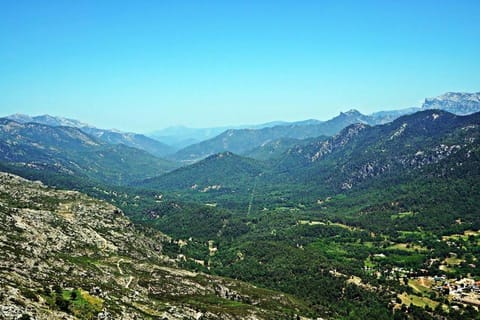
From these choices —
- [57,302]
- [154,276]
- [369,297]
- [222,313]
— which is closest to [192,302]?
[222,313]

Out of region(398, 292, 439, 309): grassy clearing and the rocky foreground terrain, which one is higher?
the rocky foreground terrain

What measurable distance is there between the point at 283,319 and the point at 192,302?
99.5 ft

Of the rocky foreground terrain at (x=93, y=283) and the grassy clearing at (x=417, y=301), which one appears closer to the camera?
the rocky foreground terrain at (x=93, y=283)

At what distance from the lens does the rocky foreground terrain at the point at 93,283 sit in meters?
85.9

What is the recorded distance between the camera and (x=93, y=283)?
381 ft

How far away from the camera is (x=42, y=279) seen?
102000 millimetres

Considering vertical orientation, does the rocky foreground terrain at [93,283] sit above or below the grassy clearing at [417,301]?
above

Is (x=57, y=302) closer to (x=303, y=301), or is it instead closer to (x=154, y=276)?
(x=154, y=276)

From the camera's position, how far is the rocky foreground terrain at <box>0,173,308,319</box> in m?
85.9

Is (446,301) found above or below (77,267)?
below

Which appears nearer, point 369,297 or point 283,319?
point 283,319

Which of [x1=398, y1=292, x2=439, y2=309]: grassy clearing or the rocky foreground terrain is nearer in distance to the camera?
the rocky foreground terrain

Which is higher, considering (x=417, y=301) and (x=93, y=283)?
(x=93, y=283)

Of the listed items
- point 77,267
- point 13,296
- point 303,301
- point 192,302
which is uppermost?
point 13,296
